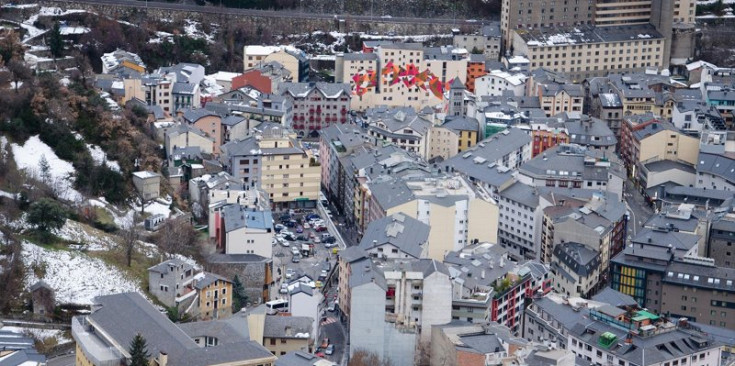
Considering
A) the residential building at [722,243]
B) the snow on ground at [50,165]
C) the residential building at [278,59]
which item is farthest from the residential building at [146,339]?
the residential building at [278,59]

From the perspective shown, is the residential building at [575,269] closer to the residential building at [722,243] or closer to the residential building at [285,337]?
the residential building at [722,243]

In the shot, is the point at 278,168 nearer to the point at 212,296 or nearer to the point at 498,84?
the point at 212,296

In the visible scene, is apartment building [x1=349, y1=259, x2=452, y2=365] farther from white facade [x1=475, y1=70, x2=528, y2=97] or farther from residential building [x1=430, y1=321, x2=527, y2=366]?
white facade [x1=475, y1=70, x2=528, y2=97]

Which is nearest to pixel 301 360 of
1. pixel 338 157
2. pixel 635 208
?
pixel 338 157

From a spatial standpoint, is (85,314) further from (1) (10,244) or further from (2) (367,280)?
(2) (367,280)

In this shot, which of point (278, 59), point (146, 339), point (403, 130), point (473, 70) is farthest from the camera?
point (473, 70)

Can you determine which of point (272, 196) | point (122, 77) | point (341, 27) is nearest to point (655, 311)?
point (272, 196)

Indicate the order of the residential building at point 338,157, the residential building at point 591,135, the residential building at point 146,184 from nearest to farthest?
1. the residential building at point 146,184
2. the residential building at point 338,157
3. the residential building at point 591,135
